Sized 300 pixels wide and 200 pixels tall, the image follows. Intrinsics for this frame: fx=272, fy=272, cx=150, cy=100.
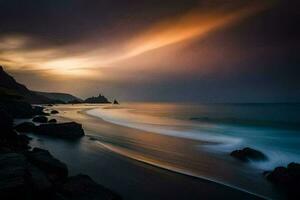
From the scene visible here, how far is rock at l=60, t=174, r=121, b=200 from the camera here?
9758 mm

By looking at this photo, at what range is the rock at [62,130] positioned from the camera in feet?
93.2

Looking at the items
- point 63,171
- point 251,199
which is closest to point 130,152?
point 63,171

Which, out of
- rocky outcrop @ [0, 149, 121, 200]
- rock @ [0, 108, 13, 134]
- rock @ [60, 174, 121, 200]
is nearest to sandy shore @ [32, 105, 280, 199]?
rock @ [60, 174, 121, 200]

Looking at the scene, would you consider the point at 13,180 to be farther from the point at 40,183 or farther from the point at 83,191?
the point at 83,191

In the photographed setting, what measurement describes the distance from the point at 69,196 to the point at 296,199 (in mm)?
10310

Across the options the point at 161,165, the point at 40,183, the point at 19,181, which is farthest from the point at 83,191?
the point at 161,165

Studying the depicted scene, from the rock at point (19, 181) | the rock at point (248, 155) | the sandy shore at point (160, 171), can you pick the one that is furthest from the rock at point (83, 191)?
the rock at point (248, 155)

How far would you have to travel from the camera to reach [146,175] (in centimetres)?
1504

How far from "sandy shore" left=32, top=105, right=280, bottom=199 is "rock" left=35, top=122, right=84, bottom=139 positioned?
388cm

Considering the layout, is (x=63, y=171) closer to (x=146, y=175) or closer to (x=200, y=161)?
(x=146, y=175)

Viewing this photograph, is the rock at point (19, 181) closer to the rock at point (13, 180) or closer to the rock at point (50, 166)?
the rock at point (13, 180)

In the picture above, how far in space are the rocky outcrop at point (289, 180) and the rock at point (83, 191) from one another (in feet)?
28.8

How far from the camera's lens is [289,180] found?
14.1 m

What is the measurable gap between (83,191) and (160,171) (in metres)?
6.79
